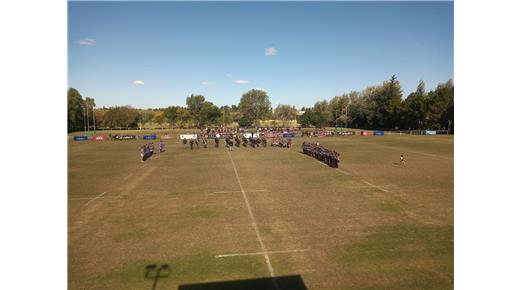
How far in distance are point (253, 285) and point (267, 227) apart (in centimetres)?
421

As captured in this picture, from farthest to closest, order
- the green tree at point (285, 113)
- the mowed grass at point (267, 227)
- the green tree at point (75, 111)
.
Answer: the green tree at point (285, 113) < the green tree at point (75, 111) < the mowed grass at point (267, 227)

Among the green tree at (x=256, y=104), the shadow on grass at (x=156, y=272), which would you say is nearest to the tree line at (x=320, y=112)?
the green tree at (x=256, y=104)

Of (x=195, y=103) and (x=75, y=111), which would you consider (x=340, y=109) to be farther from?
(x=75, y=111)

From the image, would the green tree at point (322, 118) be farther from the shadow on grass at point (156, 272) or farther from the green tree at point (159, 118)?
the shadow on grass at point (156, 272)

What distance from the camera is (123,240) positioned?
38.6ft

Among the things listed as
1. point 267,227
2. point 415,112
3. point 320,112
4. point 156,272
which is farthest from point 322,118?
point 156,272

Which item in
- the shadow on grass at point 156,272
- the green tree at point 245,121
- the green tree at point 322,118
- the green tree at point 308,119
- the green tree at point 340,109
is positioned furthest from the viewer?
the green tree at point 245,121

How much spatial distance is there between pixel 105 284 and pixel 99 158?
28274 mm

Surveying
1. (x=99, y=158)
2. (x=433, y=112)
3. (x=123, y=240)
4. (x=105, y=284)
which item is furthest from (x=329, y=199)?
(x=433, y=112)

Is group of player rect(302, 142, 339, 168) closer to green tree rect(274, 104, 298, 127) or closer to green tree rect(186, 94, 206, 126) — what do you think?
green tree rect(186, 94, 206, 126)

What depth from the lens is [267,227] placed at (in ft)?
42.1

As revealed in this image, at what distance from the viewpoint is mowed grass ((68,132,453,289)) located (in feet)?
30.3

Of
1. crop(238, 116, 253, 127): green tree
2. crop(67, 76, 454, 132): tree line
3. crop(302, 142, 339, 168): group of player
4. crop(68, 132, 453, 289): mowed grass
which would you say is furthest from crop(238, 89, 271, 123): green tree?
crop(68, 132, 453, 289): mowed grass

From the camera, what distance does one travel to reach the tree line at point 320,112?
81438mm
